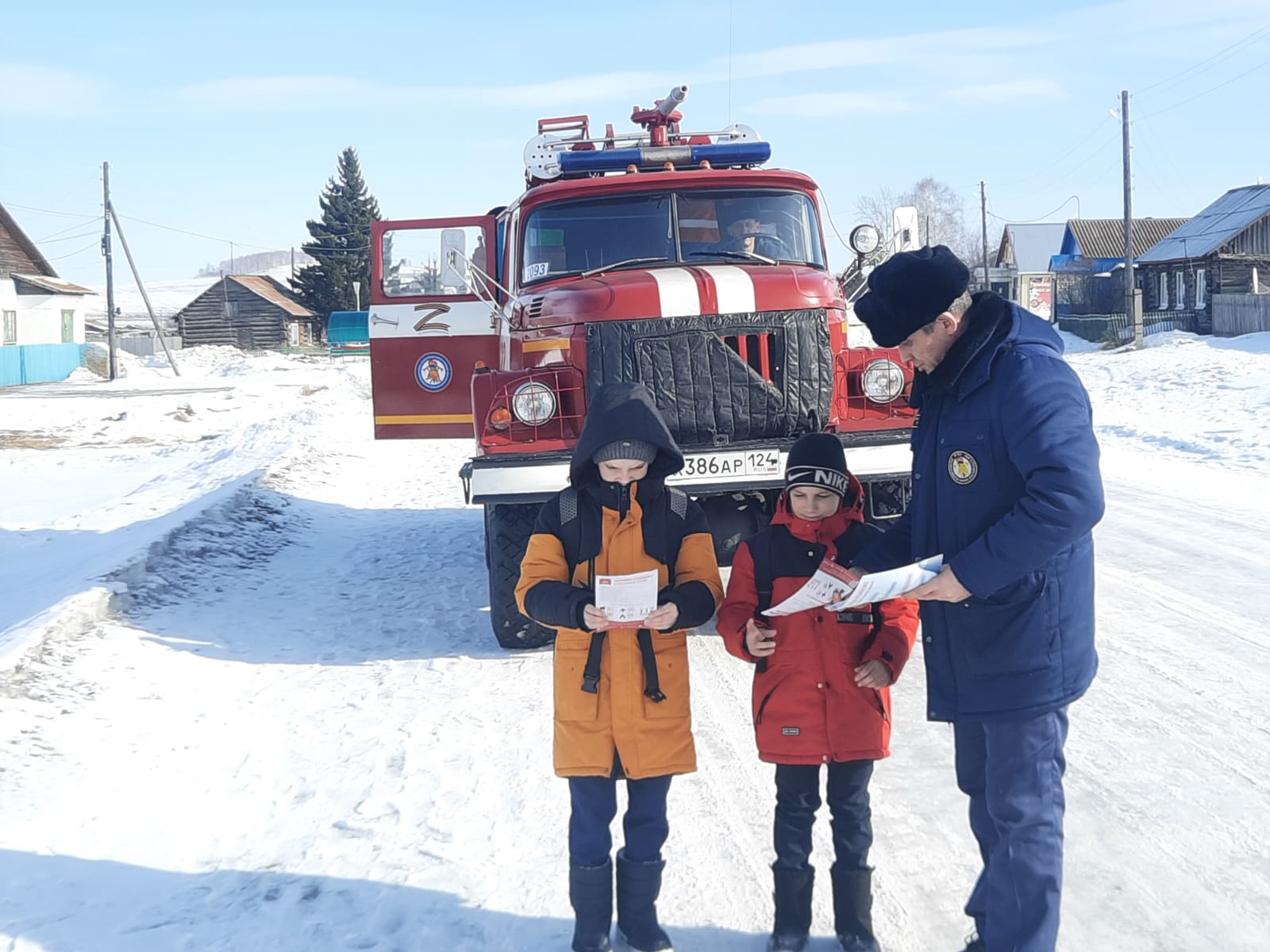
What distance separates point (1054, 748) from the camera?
9.27ft

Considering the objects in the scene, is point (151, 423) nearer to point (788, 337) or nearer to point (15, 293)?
point (788, 337)

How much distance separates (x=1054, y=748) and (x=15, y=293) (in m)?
48.1

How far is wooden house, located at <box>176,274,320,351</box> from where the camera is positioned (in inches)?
2844

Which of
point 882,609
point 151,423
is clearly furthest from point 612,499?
point 151,423

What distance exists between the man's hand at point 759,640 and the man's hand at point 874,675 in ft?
0.83

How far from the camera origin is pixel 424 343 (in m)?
7.87

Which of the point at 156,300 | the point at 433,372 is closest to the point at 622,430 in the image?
the point at 433,372

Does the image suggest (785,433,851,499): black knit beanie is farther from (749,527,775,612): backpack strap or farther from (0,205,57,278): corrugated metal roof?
(0,205,57,278): corrugated metal roof

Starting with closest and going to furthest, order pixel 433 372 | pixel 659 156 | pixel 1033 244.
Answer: pixel 659 156, pixel 433 372, pixel 1033 244

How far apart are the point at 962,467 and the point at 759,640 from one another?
0.75m

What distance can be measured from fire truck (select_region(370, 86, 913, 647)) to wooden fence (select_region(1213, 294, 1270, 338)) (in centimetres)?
3280

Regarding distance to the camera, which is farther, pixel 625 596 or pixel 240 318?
pixel 240 318

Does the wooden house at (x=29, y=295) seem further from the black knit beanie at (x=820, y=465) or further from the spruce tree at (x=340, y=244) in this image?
the black knit beanie at (x=820, y=465)

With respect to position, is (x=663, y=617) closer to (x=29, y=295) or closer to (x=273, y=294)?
(x=29, y=295)
